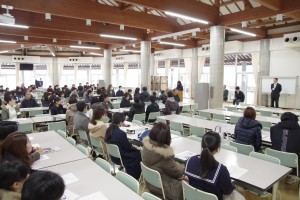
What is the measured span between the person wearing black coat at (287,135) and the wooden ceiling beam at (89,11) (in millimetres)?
6589

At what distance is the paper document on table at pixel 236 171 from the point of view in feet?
8.67

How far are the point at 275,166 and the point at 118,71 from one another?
21.7 metres

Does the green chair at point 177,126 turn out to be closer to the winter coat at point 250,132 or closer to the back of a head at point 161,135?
Answer: the winter coat at point 250,132

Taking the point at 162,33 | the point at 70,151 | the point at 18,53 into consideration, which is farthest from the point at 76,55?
the point at 70,151

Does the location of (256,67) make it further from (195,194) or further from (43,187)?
(43,187)

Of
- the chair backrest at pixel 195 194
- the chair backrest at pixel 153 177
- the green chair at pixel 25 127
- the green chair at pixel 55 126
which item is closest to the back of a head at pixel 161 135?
the chair backrest at pixel 153 177

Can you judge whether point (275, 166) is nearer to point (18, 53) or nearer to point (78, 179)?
point (78, 179)

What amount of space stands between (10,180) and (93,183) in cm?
88

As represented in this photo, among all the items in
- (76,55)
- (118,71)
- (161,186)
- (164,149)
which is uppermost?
(76,55)

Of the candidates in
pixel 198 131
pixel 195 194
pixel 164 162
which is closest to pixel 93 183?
pixel 164 162

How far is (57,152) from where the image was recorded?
342 cm

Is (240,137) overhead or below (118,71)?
below

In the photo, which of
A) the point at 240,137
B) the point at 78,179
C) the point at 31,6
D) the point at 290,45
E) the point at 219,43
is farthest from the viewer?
the point at 290,45

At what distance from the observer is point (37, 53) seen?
21.3m
